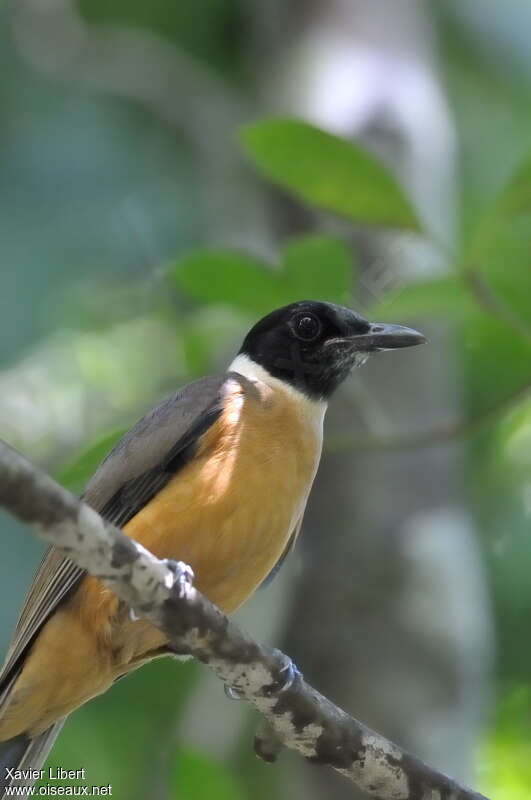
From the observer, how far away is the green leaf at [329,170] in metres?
3.81

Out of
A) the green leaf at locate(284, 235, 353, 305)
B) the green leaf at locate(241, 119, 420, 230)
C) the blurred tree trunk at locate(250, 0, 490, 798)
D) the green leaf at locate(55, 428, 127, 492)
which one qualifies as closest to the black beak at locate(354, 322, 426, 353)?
the blurred tree trunk at locate(250, 0, 490, 798)

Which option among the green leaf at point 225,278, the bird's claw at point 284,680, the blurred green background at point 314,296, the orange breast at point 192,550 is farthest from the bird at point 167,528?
the bird's claw at point 284,680

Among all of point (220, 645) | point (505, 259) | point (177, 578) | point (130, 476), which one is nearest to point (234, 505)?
point (130, 476)

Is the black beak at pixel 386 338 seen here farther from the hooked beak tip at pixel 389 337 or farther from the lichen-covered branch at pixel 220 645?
the lichen-covered branch at pixel 220 645

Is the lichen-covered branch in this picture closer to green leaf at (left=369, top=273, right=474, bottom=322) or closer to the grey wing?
the grey wing

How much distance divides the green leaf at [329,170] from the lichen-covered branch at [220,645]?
139cm

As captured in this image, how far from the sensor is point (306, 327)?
5.00 meters

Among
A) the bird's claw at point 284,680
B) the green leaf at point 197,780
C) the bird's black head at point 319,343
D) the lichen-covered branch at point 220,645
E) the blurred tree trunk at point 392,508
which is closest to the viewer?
the lichen-covered branch at point 220,645

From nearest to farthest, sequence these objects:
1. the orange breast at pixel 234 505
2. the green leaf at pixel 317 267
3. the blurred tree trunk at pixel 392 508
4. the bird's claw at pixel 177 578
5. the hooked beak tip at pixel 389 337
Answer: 1. the bird's claw at pixel 177 578
2. the orange breast at pixel 234 505
3. the green leaf at pixel 317 267
4. the hooked beak tip at pixel 389 337
5. the blurred tree trunk at pixel 392 508

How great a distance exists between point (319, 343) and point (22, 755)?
6.22 ft

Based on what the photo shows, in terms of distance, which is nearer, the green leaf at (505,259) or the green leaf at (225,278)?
the green leaf at (505,259)

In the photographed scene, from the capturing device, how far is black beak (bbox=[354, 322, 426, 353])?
15.6 ft

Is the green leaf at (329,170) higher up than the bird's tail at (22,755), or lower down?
higher up

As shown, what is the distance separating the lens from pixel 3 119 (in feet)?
27.1
